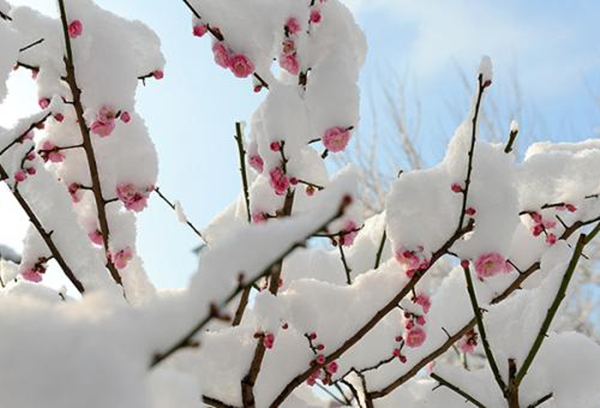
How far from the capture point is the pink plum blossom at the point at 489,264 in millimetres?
1639

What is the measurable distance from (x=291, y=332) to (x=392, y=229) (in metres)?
0.38

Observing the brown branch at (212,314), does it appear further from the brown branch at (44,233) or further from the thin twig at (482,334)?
the brown branch at (44,233)

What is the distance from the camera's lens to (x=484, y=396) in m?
1.62

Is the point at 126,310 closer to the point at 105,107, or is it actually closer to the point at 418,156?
the point at 105,107

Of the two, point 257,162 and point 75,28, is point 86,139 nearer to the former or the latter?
point 75,28

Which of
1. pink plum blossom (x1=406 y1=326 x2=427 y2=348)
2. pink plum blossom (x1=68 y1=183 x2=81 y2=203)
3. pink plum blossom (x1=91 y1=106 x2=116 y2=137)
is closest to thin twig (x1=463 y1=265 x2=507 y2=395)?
pink plum blossom (x1=406 y1=326 x2=427 y2=348)

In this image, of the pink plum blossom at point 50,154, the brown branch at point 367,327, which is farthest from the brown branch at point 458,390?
the pink plum blossom at point 50,154

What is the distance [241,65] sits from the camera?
1.79 meters

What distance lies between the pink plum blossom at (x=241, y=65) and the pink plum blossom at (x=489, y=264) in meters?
0.75

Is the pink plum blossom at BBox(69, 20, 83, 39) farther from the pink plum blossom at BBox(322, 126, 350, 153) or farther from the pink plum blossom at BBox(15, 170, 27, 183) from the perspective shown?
the pink plum blossom at BBox(322, 126, 350, 153)

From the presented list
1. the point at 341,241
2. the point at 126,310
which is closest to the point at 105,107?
the point at 341,241

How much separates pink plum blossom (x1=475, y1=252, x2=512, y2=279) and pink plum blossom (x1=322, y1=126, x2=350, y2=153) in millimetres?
443

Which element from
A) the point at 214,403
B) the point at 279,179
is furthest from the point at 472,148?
the point at 214,403

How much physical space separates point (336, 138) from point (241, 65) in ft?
1.03
